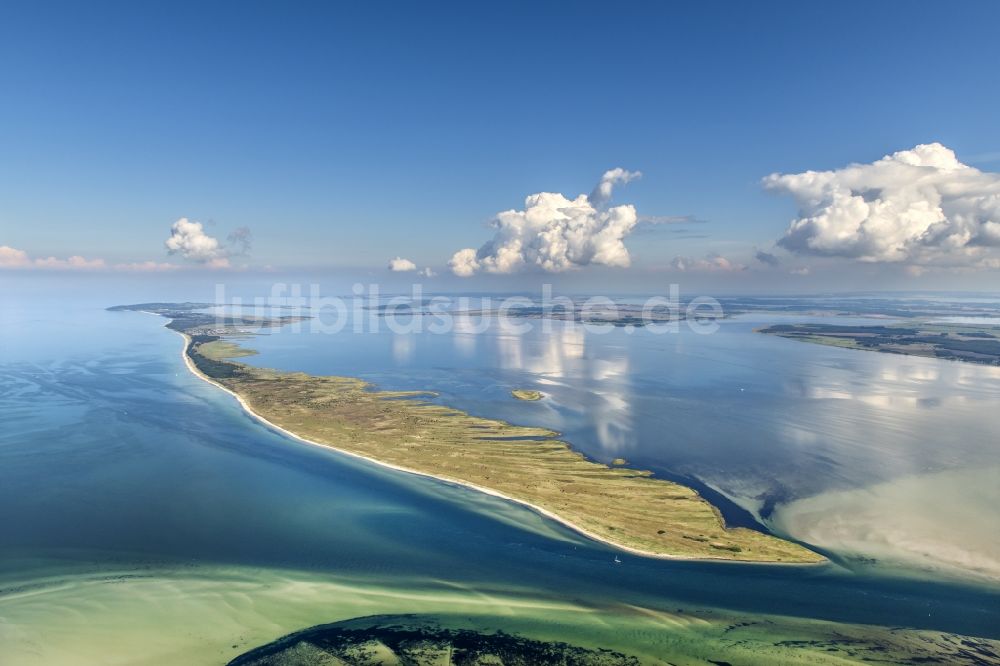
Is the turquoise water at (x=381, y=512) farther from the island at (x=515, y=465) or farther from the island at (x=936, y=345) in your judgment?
the island at (x=936, y=345)

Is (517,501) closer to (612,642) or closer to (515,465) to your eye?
(515,465)

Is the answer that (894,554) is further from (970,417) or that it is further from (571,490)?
(970,417)

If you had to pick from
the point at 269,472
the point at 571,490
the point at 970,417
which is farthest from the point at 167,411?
the point at 970,417

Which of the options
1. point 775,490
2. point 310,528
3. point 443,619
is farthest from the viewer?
point 775,490

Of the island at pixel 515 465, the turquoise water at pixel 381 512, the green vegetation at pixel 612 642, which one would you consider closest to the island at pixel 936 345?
the turquoise water at pixel 381 512

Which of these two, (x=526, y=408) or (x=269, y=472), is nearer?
(x=269, y=472)

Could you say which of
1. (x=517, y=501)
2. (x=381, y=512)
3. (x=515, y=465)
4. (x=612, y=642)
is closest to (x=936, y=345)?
(x=515, y=465)
